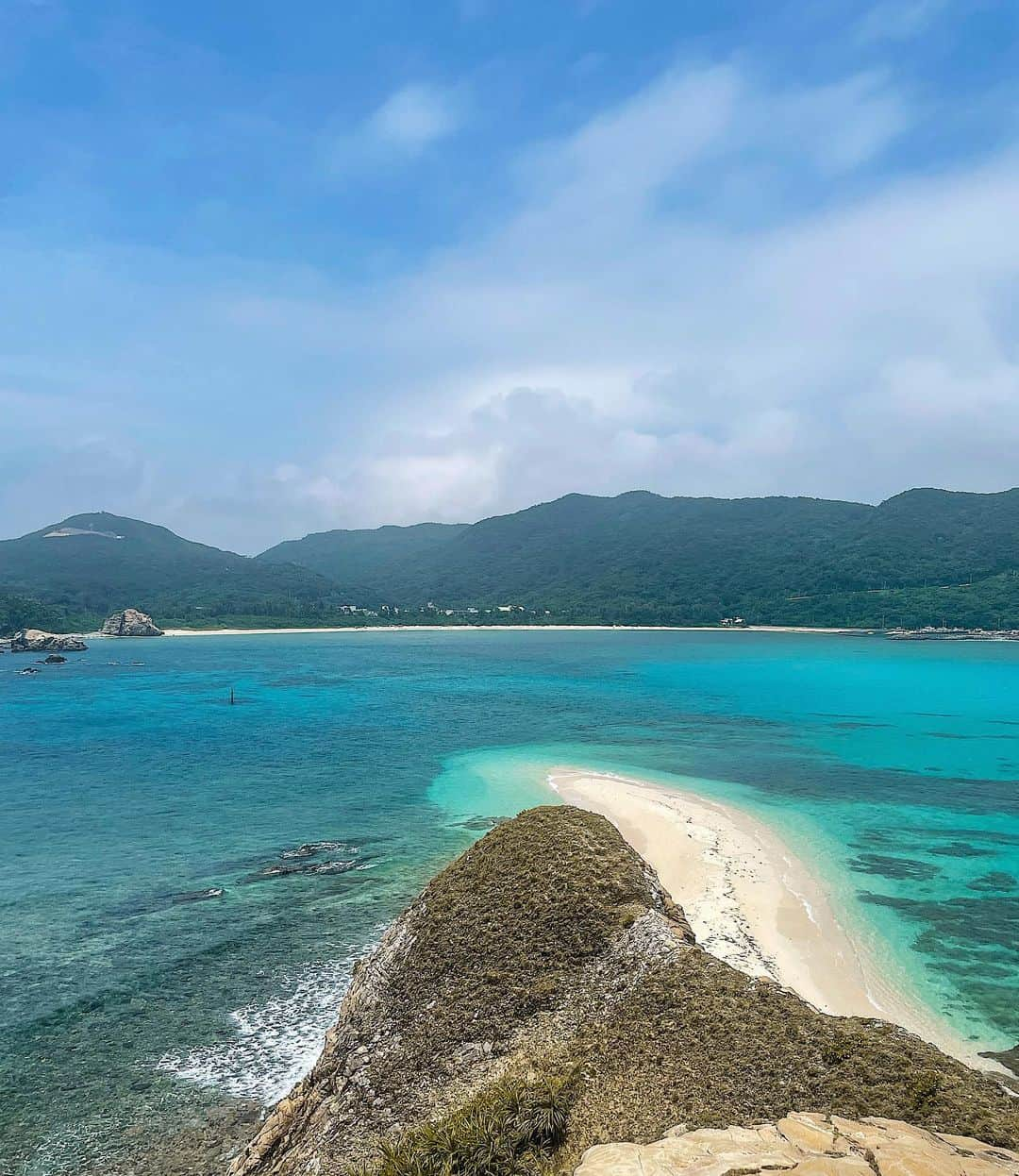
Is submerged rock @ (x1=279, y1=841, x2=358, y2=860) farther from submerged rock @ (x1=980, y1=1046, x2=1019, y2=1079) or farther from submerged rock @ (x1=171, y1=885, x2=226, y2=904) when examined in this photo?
submerged rock @ (x1=980, y1=1046, x2=1019, y2=1079)

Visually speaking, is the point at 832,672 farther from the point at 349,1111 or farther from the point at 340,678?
the point at 349,1111

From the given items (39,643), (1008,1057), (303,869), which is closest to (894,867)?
(1008,1057)

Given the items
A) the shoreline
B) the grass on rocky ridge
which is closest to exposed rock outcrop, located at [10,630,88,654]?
the shoreline

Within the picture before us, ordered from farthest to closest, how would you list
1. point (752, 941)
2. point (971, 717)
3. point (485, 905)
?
point (971, 717), point (752, 941), point (485, 905)

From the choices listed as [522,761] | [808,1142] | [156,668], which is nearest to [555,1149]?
[808,1142]

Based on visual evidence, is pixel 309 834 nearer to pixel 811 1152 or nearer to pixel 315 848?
pixel 315 848

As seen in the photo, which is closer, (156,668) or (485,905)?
(485,905)

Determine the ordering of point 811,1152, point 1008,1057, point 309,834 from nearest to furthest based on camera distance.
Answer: point 811,1152
point 1008,1057
point 309,834
